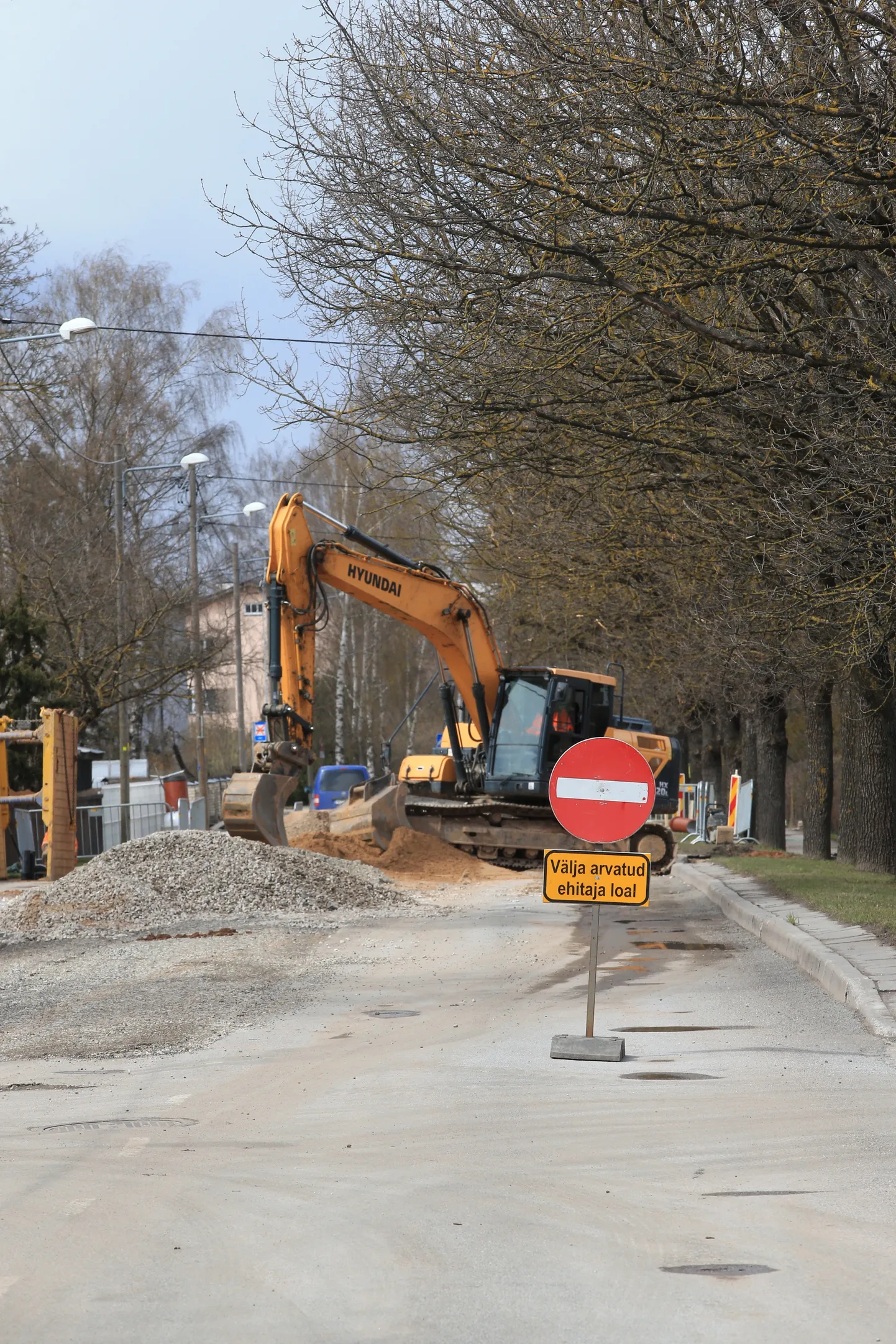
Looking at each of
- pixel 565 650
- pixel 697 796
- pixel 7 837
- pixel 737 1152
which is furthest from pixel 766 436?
pixel 697 796

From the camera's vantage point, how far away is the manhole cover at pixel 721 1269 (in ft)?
15.6

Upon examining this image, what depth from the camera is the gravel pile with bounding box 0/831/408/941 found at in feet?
56.1

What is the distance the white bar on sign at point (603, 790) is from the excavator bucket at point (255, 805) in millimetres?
10594

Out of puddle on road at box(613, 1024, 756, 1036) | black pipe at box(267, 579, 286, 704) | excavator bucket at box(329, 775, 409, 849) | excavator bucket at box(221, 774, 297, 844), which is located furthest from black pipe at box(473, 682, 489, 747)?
puddle on road at box(613, 1024, 756, 1036)

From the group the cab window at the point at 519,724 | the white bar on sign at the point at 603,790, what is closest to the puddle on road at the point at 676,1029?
the white bar on sign at the point at 603,790

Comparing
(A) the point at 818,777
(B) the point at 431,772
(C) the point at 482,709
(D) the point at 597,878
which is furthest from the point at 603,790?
(B) the point at 431,772

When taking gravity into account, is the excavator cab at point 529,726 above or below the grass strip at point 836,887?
above

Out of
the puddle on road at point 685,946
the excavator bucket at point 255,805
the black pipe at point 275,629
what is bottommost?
the puddle on road at point 685,946

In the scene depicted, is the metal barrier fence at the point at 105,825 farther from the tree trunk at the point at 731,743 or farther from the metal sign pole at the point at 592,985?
the metal sign pole at the point at 592,985

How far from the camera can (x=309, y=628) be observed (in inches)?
842

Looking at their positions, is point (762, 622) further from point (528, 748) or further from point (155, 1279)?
point (155, 1279)

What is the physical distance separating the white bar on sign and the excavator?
441 inches

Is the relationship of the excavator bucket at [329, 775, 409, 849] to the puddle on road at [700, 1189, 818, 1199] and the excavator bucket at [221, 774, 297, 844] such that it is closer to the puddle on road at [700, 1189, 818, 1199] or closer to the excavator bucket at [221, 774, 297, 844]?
the excavator bucket at [221, 774, 297, 844]

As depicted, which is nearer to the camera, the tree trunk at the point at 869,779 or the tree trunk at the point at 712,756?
the tree trunk at the point at 869,779
